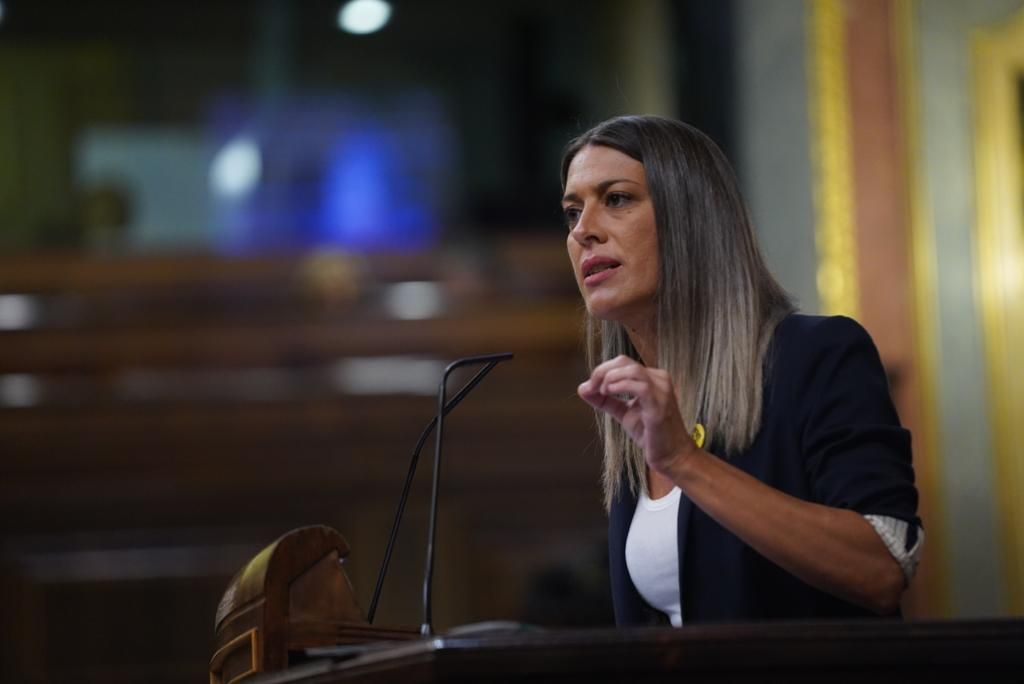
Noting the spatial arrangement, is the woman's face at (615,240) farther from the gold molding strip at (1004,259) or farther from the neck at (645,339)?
the gold molding strip at (1004,259)

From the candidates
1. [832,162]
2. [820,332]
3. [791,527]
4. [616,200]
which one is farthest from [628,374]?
[832,162]

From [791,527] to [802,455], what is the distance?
0.18m

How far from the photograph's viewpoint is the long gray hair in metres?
1.75

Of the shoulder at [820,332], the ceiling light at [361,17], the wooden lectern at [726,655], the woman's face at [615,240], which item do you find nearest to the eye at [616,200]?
the woman's face at [615,240]

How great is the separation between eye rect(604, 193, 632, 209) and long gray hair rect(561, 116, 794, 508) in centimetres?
4

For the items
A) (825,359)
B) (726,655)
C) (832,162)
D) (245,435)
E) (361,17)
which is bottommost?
(726,655)

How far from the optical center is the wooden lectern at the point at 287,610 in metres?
1.66

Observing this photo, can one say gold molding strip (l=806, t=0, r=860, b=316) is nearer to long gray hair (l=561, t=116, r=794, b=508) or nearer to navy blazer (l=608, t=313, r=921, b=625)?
long gray hair (l=561, t=116, r=794, b=508)

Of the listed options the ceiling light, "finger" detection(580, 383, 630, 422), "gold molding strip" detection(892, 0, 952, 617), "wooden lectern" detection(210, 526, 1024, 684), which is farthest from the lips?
the ceiling light

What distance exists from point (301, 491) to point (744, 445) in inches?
171

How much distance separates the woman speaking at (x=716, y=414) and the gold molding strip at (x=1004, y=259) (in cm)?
256

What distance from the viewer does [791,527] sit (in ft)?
4.96

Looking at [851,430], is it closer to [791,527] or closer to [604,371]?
[791,527]

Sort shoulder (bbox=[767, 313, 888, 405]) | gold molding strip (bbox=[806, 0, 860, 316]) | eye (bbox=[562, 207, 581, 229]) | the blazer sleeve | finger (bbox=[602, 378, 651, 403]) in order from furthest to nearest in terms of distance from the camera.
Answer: gold molding strip (bbox=[806, 0, 860, 316]) → eye (bbox=[562, 207, 581, 229]) → shoulder (bbox=[767, 313, 888, 405]) → the blazer sleeve → finger (bbox=[602, 378, 651, 403])
